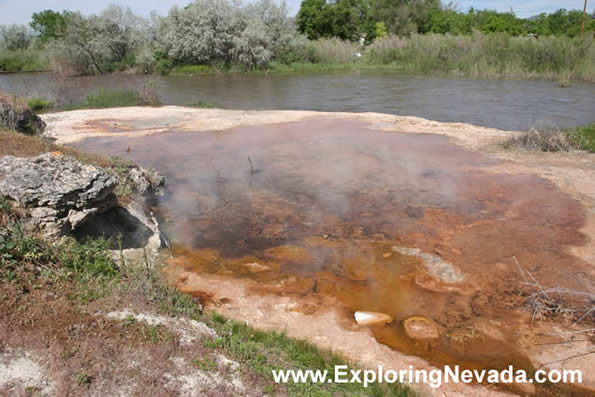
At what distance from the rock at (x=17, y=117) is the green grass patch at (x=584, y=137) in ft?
34.7

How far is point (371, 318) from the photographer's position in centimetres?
382

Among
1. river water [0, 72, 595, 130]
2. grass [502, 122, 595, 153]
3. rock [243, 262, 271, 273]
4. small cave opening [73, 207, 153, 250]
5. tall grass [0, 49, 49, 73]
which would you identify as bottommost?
rock [243, 262, 271, 273]

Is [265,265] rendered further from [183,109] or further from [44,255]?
[183,109]

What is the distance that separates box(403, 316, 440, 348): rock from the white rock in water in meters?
0.16

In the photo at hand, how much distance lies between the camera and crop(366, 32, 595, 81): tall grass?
21.7 metres

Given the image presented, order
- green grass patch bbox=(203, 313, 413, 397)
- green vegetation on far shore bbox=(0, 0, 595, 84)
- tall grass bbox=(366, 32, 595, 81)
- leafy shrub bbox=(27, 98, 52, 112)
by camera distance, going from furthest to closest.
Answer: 1. green vegetation on far shore bbox=(0, 0, 595, 84)
2. tall grass bbox=(366, 32, 595, 81)
3. leafy shrub bbox=(27, 98, 52, 112)
4. green grass patch bbox=(203, 313, 413, 397)

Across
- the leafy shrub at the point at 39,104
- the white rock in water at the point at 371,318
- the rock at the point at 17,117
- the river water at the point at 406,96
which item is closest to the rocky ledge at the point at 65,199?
the white rock in water at the point at 371,318

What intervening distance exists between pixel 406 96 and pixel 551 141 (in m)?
10.9

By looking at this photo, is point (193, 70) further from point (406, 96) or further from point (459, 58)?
point (406, 96)

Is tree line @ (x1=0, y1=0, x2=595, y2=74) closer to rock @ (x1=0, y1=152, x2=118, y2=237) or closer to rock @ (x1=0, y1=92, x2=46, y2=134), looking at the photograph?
rock @ (x1=0, y1=92, x2=46, y2=134)

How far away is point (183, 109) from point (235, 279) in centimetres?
1137

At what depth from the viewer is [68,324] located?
105 inches

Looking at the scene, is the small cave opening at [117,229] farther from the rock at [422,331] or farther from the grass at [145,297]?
the rock at [422,331]

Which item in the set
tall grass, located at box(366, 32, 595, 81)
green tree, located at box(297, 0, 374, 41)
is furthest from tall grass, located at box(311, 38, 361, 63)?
green tree, located at box(297, 0, 374, 41)
